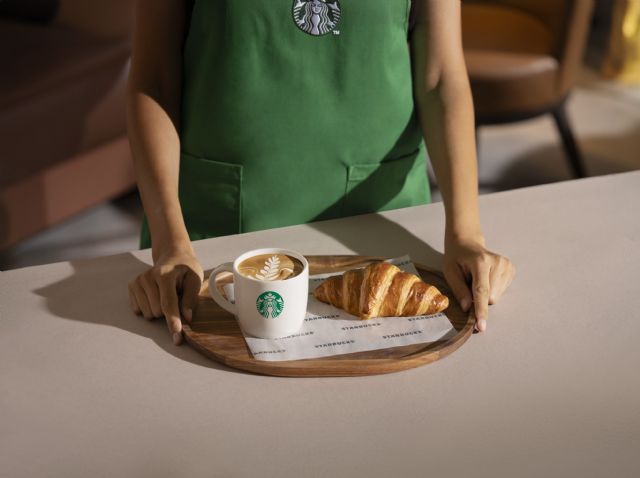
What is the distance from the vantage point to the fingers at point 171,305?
105 cm

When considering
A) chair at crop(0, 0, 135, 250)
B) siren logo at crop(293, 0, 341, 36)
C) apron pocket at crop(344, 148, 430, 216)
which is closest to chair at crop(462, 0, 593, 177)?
chair at crop(0, 0, 135, 250)

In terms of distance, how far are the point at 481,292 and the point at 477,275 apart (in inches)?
1.4

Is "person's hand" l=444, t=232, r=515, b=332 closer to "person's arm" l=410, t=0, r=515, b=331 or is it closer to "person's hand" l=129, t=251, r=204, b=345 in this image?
"person's arm" l=410, t=0, r=515, b=331

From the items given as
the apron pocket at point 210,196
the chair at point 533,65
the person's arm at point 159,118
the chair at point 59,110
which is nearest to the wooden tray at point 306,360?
the person's arm at point 159,118

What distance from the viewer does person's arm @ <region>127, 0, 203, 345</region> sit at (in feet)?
4.07

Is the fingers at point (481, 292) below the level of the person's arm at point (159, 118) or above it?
below

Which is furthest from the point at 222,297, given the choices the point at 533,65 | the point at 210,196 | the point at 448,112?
the point at 533,65

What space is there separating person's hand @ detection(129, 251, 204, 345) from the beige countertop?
0.02 metres

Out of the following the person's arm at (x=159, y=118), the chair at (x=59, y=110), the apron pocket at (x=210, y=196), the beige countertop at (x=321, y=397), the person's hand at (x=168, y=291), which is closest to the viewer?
the beige countertop at (x=321, y=397)

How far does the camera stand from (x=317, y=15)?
1348mm

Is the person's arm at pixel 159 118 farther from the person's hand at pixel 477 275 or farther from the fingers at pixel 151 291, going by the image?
the person's hand at pixel 477 275

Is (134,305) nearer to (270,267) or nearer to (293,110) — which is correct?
(270,267)

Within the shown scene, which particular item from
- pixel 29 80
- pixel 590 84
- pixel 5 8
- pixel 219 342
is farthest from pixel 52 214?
pixel 590 84

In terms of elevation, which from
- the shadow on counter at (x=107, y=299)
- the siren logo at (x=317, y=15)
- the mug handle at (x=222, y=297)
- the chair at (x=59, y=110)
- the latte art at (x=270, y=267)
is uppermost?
the siren logo at (x=317, y=15)
